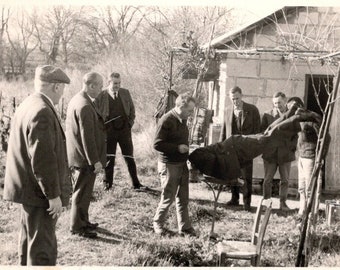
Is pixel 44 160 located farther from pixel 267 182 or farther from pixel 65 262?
pixel 267 182

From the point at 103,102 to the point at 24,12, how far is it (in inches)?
81.4

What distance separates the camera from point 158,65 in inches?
497

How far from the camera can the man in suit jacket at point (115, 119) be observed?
308 inches

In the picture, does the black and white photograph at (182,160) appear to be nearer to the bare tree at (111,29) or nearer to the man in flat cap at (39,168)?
the man in flat cap at (39,168)

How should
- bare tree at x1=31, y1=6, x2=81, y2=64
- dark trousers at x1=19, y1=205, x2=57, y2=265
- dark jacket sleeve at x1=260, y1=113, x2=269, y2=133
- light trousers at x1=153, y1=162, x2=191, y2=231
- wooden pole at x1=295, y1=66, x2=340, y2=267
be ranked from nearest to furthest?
1. dark trousers at x1=19, y1=205, x2=57, y2=265
2. wooden pole at x1=295, y1=66, x2=340, y2=267
3. light trousers at x1=153, y1=162, x2=191, y2=231
4. dark jacket sleeve at x1=260, y1=113, x2=269, y2=133
5. bare tree at x1=31, y1=6, x2=81, y2=64

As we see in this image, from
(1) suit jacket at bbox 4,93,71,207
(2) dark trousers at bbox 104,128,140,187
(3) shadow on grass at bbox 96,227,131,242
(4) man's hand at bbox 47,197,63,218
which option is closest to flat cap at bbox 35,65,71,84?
(1) suit jacket at bbox 4,93,71,207

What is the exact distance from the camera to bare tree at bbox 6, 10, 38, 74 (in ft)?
21.4

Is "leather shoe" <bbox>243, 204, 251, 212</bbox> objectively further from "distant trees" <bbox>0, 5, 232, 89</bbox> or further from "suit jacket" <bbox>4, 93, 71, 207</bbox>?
"suit jacket" <bbox>4, 93, 71, 207</bbox>

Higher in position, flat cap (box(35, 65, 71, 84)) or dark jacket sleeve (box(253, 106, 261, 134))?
flat cap (box(35, 65, 71, 84))

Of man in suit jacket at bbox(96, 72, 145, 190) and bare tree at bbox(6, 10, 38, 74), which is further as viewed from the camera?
man in suit jacket at bbox(96, 72, 145, 190)

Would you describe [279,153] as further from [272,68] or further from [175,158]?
[175,158]

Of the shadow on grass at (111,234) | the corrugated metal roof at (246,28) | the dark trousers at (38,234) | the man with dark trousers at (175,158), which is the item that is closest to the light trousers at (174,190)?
the man with dark trousers at (175,158)

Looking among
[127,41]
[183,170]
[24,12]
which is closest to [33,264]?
[183,170]

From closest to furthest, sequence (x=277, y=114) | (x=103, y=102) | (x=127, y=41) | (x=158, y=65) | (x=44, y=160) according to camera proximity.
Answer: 1. (x=44, y=160)
2. (x=277, y=114)
3. (x=103, y=102)
4. (x=158, y=65)
5. (x=127, y=41)
